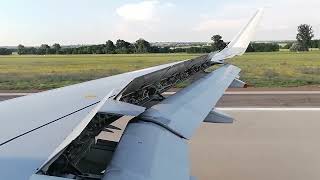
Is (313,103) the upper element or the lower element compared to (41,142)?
lower

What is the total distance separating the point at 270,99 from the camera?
1490cm

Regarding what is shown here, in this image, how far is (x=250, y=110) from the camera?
1054 centimetres

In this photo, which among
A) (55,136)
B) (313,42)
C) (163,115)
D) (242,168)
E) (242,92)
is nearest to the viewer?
(55,136)

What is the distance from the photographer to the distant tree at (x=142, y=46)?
70569mm

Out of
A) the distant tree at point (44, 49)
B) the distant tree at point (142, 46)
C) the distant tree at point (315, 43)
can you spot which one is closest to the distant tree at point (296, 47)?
the distant tree at point (315, 43)

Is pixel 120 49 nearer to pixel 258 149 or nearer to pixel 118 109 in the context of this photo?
pixel 258 149

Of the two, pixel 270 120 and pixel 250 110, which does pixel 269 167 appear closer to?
pixel 270 120

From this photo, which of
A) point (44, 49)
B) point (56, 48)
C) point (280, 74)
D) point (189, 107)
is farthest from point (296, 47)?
point (189, 107)

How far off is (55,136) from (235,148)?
16.7 ft

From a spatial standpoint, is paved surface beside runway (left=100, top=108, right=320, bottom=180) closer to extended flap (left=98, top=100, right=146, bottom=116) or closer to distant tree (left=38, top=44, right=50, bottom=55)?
extended flap (left=98, top=100, right=146, bottom=116)

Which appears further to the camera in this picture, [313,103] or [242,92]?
[242,92]

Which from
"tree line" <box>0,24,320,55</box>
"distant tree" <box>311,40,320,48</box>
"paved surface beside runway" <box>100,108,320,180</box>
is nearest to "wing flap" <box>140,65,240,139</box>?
"paved surface beside runway" <box>100,108,320,180</box>

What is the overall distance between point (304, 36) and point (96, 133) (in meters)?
90.4

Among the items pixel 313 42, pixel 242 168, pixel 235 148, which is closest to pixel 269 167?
pixel 242 168
